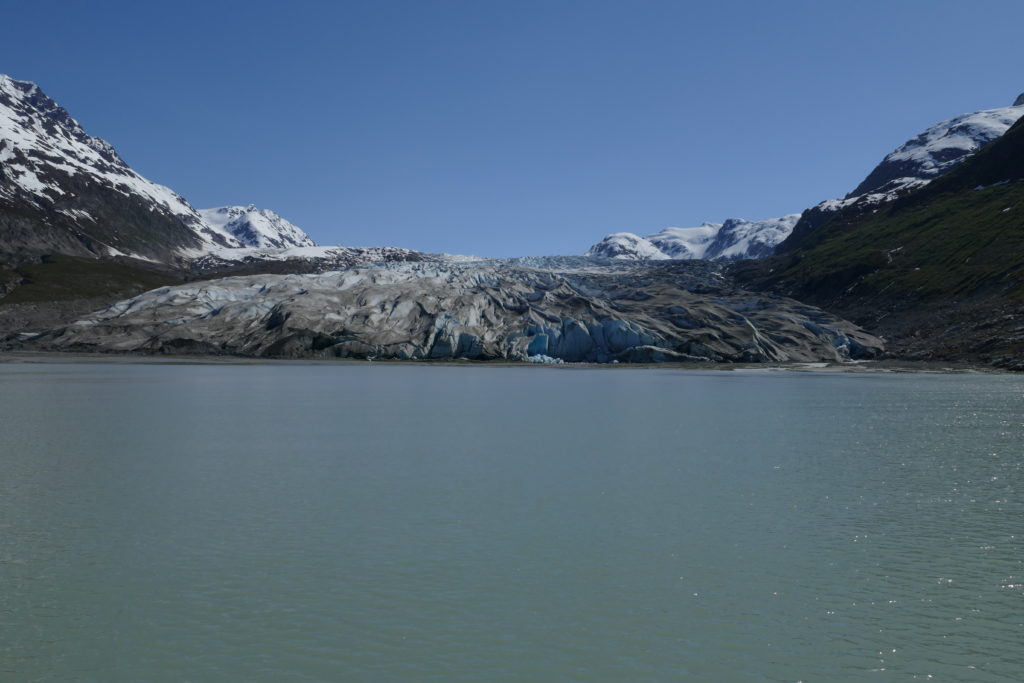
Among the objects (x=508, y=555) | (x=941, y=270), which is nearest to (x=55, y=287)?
(x=508, y=555)

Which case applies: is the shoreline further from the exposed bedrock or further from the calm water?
the calm water

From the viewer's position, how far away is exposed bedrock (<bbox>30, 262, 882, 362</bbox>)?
126562 millimetres

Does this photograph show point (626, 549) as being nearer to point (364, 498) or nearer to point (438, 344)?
point (364, 498)

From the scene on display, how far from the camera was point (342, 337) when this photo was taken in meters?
126

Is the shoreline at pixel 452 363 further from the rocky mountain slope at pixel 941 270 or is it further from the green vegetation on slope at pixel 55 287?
the green vegetation on slope at pixel 55 287

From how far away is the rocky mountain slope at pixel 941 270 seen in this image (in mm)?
112000

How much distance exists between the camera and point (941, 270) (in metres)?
142

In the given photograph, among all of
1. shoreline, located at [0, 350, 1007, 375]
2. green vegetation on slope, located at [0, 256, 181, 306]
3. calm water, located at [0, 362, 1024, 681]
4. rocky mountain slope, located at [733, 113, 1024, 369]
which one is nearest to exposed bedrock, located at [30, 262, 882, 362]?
shoreline, located at [0, 350, 1007, 375]

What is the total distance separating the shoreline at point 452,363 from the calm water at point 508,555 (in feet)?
254

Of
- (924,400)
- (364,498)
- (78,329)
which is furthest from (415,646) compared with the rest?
(78,329)

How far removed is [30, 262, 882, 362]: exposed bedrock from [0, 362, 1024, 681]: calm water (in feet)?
295

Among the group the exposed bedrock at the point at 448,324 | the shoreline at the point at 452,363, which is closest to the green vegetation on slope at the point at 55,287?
the exposed bedrock at the point at 448,324

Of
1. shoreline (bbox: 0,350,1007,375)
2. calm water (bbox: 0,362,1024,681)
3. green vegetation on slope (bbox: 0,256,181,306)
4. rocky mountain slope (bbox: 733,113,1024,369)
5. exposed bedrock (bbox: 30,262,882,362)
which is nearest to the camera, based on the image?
calm water (bbox: 0,362,1024,681)

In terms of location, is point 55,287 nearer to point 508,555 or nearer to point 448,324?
point 448,324
